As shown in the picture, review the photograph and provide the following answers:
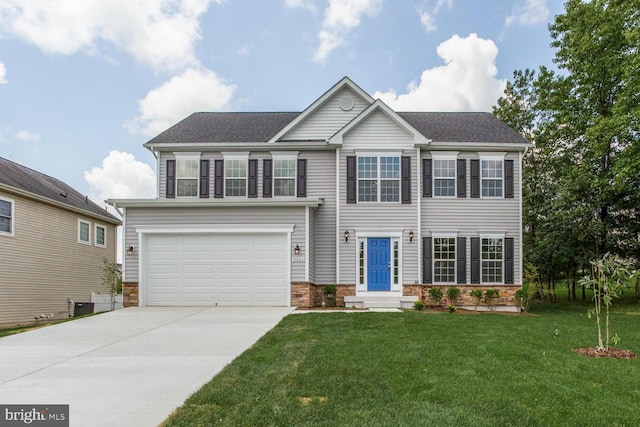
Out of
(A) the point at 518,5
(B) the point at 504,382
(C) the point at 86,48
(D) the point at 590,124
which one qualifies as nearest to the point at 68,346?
(B) the point at 504,382

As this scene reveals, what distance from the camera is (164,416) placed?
14.8ft

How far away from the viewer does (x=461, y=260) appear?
15.5m

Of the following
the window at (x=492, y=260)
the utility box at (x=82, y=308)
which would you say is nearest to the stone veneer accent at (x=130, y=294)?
the utility box at (x=82, y=308)

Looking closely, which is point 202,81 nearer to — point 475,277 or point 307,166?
point 307,166

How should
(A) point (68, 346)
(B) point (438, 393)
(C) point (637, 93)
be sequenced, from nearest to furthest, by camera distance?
(B) point (438, 393), (A) point (68, 346), (C) point (637, 93)

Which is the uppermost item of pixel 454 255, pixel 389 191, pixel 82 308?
pixel 389 191

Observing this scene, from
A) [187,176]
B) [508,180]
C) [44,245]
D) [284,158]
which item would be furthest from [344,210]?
[44,245]

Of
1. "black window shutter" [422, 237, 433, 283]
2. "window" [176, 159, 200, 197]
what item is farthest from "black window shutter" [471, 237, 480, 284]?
"window" [176, 159, 200, 197]

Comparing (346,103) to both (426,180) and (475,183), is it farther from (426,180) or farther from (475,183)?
(475,183)

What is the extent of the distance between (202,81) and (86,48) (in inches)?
175

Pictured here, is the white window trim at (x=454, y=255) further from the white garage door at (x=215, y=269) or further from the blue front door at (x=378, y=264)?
the white garage door at (x=215, y=269)

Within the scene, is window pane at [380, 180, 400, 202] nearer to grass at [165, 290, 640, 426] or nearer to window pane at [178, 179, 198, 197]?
window pane at [178, 179, 198, 197]

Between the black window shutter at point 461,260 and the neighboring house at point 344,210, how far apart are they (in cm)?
4

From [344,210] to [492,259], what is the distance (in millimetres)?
5151
